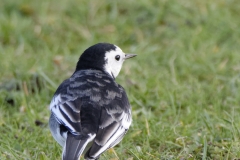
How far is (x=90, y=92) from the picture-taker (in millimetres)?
5738

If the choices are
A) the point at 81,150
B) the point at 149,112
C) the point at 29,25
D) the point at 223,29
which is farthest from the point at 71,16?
the point at 81,150

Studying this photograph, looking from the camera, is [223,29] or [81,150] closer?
[81,150]

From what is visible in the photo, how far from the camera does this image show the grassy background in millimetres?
6233

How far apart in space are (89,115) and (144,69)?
356 centimetres

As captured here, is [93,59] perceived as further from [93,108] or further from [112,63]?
[93,108]

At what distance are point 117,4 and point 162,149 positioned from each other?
5145 mm

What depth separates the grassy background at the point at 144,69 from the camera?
623 centimetres

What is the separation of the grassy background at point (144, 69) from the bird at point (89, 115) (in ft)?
1.49

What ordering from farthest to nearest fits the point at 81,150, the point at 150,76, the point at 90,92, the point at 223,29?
the point at 223,29 < the point at 150,76 < the point at 90,92 < the point at 81,150

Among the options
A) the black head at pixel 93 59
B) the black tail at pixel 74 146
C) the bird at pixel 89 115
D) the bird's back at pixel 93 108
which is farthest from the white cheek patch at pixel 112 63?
the black tail at pixel 74 146

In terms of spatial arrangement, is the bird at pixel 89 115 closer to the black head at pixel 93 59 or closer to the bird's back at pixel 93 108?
the bird's back at pixel 93 108

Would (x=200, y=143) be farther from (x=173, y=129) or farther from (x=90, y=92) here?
(x=90, y=92)

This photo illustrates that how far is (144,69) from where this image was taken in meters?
8.85

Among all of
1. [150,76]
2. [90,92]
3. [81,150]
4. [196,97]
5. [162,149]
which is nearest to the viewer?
[81,150]
